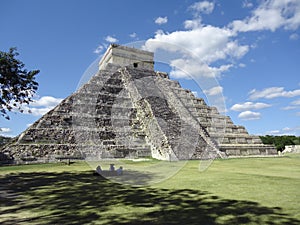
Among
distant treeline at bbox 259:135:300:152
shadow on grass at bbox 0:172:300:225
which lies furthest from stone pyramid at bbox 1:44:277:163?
distant treeline at bbox 259:135:300:152

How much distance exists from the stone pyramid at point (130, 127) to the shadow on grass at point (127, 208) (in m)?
9.05

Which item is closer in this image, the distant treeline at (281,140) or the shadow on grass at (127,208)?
the shadow on grass at (127,208)

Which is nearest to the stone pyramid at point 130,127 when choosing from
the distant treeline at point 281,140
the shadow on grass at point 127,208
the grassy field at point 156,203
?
the grassy field at point 156,203

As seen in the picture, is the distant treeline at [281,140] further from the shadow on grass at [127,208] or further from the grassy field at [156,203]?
the shadow on grass at [127,208]

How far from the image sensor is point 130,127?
19.8 m

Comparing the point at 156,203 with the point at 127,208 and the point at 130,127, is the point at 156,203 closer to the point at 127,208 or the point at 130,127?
the point at 127,208

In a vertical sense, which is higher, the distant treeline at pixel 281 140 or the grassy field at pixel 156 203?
the distant treeline at pixel 281 140

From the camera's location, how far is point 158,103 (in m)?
20.8

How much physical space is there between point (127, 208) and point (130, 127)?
1518cm

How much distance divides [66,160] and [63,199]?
10435mm

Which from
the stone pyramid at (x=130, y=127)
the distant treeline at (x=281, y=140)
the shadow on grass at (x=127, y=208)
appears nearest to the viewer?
the shadow on grass at (x=127, y=208)

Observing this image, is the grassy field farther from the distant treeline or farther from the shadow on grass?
the distant treeline

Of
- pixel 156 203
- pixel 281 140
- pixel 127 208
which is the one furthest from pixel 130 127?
pixel 281 140

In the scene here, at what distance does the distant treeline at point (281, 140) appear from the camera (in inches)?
1427
